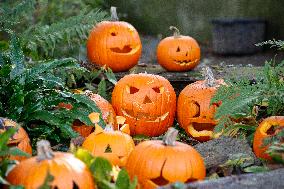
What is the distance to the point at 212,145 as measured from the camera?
365cm

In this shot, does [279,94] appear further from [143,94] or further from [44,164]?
[44,164]

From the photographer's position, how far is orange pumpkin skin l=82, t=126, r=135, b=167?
3.37 m

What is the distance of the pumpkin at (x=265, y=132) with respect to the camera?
3.38 m

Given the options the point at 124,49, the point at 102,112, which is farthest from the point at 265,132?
the point at 124,49

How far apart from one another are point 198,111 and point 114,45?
4.12 ft

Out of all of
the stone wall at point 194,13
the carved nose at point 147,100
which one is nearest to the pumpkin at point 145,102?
the carved nose at point 147,100

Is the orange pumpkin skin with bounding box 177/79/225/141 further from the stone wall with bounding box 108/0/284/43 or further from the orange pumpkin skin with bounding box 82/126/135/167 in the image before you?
the stone wall with bounding box 108/0/284/43

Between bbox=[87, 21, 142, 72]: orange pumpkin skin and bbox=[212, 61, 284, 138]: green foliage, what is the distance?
1.51 m

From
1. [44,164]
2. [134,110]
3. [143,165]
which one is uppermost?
[44,164]

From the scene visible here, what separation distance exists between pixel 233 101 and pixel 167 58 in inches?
79.2

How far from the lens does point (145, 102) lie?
4.41m

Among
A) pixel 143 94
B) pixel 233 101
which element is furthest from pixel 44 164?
pixel 143 94

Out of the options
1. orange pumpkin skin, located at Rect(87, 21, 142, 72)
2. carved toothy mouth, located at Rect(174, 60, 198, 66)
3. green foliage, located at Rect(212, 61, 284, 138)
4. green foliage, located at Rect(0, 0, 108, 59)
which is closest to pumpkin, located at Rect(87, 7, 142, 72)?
orange pumpkin skin, located at Rect(87, 21, 142, 72)

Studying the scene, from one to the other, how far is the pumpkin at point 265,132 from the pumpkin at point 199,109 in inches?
29.9
